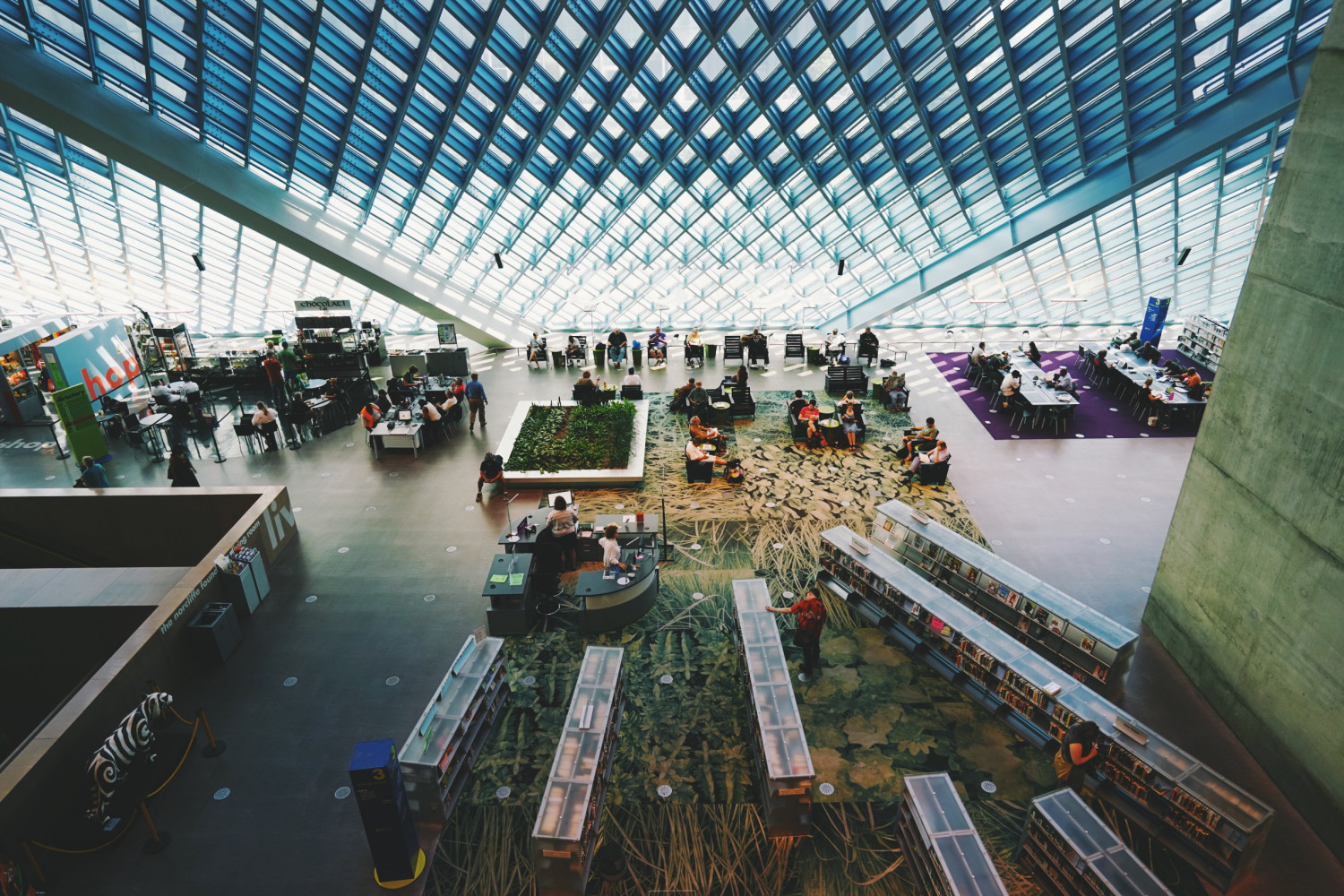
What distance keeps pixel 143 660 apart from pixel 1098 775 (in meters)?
11.7

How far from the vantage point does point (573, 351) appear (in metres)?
23.8

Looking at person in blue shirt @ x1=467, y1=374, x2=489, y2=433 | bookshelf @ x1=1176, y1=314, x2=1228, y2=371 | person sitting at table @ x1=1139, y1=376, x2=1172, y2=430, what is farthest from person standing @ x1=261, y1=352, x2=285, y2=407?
bookshelf @ x1=1176, y1=314, x2=1228, y2=371

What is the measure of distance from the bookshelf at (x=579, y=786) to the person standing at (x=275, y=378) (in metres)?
16.2

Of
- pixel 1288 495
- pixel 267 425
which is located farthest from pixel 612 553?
pixel 267 425

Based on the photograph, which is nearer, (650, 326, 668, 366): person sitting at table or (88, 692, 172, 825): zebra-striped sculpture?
(88, 692, 172, 825): zebra-striped sculpture

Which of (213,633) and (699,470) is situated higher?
(699,470)

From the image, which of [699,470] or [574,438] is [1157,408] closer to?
[699,470]

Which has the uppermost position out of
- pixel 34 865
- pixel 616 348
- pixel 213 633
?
pixel 616 348

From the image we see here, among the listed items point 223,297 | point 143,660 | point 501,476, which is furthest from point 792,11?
point 223,297

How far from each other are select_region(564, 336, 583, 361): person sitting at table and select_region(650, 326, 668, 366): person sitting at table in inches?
97.7

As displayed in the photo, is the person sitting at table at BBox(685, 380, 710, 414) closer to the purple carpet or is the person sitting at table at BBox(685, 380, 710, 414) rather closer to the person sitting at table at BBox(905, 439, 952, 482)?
the person sitting at table at BBox(905, 439, 952, 482)

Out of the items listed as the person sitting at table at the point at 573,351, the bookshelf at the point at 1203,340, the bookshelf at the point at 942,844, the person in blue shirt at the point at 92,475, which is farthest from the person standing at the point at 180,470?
the bookshelf at the point at 1203,340

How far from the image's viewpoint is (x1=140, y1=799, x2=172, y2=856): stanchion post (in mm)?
7176

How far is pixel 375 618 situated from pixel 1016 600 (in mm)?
9748
